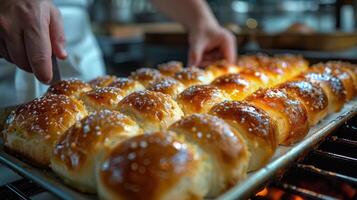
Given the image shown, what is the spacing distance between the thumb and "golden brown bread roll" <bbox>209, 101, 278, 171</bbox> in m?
1.22

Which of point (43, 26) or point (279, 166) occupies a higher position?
point (43, 26)

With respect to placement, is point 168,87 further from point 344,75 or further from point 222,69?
point 344,75

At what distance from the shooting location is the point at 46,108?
1.41 m

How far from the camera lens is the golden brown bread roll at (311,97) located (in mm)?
1640

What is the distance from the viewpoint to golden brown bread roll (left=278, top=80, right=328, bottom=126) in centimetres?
164

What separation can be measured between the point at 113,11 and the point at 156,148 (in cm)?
559

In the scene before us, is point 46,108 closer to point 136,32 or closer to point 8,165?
point 8,165

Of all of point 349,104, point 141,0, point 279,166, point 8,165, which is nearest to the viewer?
point 279,166

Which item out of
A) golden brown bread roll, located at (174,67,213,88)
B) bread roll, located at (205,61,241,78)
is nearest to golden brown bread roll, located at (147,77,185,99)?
golden brown bread roll, located at (174,67,213,88)

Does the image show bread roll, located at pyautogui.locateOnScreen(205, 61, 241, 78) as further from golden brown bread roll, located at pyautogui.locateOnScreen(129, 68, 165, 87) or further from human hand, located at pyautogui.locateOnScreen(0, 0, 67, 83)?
human hand, located at pyautogui.locateOnScreen(0, 0, 67, 83)

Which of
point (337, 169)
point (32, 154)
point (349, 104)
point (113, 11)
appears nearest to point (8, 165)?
point (32, 154)

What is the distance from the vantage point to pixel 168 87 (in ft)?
5.79

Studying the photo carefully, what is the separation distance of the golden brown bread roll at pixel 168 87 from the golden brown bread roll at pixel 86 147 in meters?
0.54

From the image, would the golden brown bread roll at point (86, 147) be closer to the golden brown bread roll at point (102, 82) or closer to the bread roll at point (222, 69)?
the golden brown bread roll at point (102, 82)
